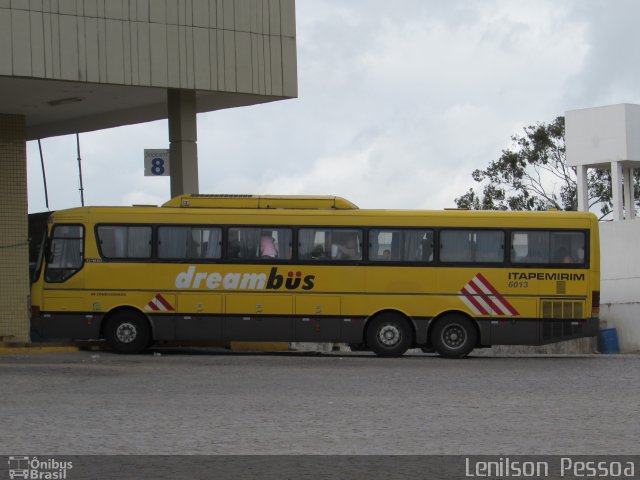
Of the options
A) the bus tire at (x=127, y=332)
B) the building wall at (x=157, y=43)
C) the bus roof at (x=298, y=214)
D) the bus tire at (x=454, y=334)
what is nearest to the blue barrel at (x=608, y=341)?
the bus roof at (x=298, y=214)

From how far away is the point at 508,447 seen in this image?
11078mm

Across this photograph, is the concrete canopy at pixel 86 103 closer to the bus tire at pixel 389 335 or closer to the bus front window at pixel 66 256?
the bus front window at pixel 66 256

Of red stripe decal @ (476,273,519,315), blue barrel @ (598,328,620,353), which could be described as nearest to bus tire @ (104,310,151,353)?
red stripe decal @ (476,273,519,315)

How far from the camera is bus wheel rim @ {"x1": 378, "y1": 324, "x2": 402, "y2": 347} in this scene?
25.2 meters

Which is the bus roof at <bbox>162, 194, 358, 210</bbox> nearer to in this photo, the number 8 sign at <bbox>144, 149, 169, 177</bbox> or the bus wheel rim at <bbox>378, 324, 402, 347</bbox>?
the bus wheel rim at <bbox>378, 324, 402, 347</bbox>

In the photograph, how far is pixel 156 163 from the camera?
2859cm

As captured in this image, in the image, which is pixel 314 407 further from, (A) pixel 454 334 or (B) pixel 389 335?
(A) pixel 454 334

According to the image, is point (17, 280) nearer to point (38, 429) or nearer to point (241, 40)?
point (241, 40)

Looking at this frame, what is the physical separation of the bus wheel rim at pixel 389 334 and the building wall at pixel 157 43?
615cm

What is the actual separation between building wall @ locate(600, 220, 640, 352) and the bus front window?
20004mm

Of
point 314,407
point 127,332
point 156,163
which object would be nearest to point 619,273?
point 156,163

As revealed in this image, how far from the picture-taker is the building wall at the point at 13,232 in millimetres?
30047

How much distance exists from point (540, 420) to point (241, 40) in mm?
16108
